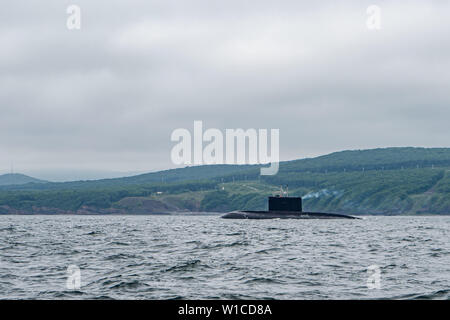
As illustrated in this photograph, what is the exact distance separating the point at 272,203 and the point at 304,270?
10503 centimetres

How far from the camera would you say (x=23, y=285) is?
26.4 metres

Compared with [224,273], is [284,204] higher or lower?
lower

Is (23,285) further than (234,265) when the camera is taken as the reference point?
No

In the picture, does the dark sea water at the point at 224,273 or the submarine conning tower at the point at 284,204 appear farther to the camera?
the submarine conning tower at the point at 284,204

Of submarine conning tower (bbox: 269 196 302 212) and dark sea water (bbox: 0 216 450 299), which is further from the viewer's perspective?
submarine conning tower (bbox: 269 196 302 212)

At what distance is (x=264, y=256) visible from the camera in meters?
40.5

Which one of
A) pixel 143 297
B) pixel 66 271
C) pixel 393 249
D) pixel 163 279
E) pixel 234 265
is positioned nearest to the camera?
pixel 143 297

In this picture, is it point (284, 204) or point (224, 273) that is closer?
point (224, 273)
